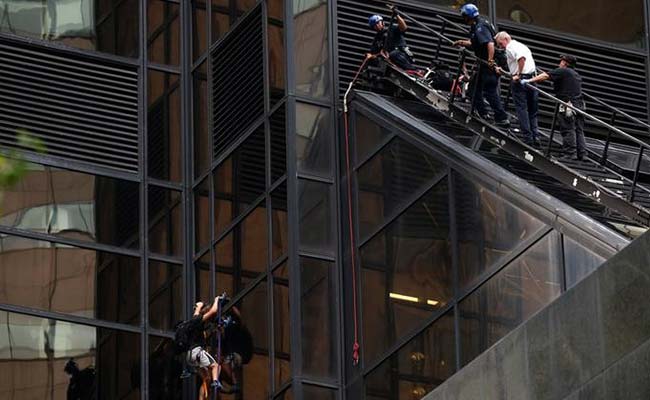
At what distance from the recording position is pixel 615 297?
19.2 metres

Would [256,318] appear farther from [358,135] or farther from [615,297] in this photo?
[615,297]

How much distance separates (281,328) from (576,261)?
623 cm

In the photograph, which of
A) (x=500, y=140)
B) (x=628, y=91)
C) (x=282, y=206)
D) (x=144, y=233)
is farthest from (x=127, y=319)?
(x=628, y=91)

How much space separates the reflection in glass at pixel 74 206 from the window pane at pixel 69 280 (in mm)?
300

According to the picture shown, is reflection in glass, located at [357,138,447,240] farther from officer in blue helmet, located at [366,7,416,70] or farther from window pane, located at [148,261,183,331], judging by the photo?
window pane, located at [148,261,183,331]

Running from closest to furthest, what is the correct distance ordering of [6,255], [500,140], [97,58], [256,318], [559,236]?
[559,236] < [500,140] < [256,318] < [6,255] < [97,58]

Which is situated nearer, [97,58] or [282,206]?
[282,206]

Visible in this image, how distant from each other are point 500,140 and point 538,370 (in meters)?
7.37

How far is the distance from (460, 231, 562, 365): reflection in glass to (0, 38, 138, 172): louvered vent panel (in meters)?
9.38

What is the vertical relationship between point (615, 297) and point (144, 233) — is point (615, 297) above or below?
below

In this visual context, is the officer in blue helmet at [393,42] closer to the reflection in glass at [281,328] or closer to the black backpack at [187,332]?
the reflection in glass at [281,328]

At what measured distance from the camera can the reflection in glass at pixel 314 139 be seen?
2912cm

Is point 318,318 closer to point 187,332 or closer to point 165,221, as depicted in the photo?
point 187,332

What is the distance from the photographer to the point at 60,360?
30.5 m
